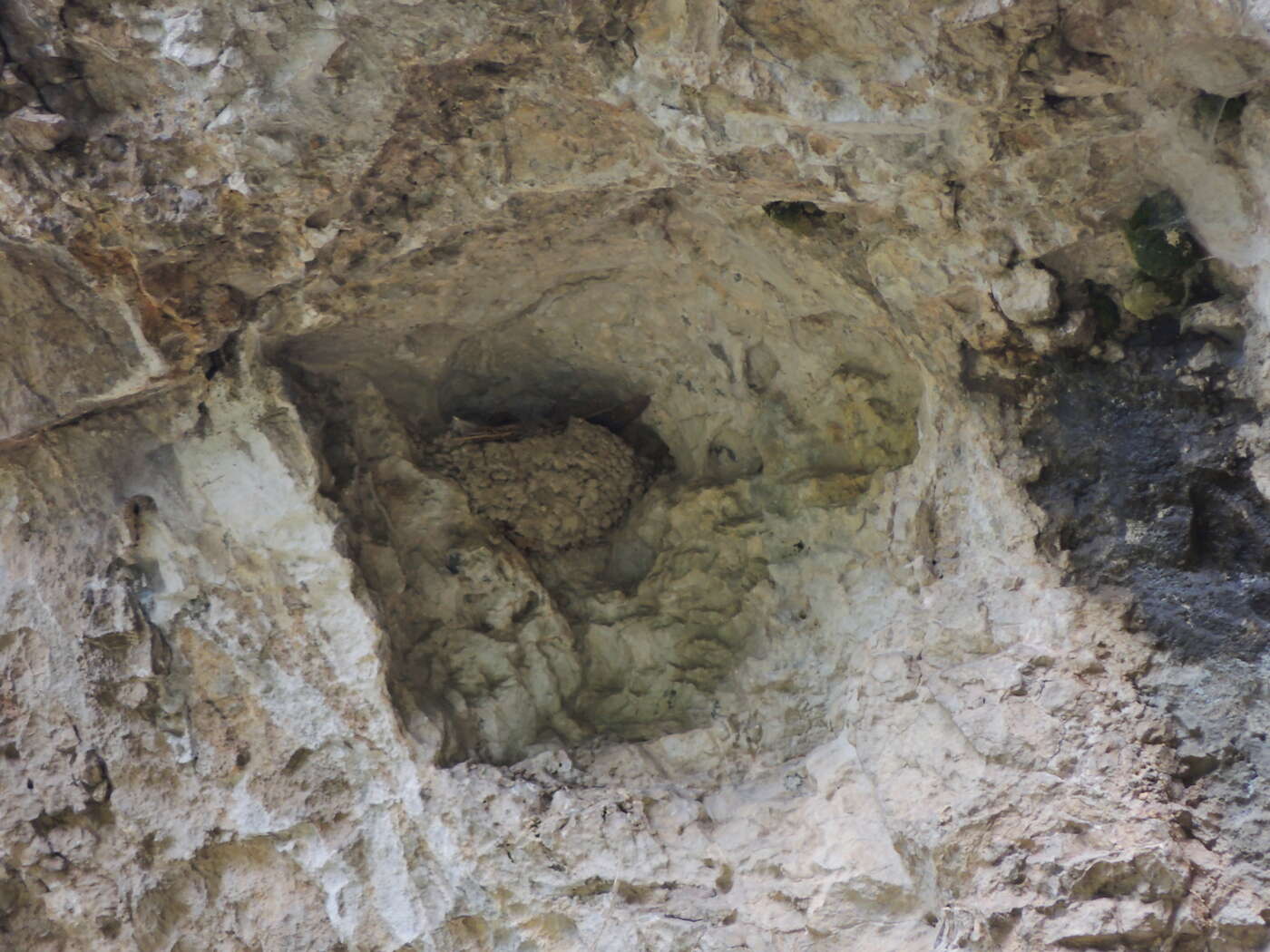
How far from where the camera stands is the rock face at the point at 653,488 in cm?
208

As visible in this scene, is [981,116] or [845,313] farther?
[845,313]

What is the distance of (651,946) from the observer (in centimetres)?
254

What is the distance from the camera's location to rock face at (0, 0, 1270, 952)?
208cm

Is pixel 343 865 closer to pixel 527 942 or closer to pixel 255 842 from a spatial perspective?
pixel 255 842

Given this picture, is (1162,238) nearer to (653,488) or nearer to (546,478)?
(653,488)

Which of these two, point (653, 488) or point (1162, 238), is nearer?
point (1162, 238)

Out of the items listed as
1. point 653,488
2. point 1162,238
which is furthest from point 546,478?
point 1162,238

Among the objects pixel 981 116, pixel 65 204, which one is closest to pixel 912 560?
pixel 981 116

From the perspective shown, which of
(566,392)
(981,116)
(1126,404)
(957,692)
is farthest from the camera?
(566,392)

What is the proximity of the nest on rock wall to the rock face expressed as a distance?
49mm

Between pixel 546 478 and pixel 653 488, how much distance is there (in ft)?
1.16

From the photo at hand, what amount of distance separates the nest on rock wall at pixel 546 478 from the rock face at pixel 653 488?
49mm

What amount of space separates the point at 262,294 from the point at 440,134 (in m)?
0.61

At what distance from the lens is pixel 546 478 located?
3.65 m
